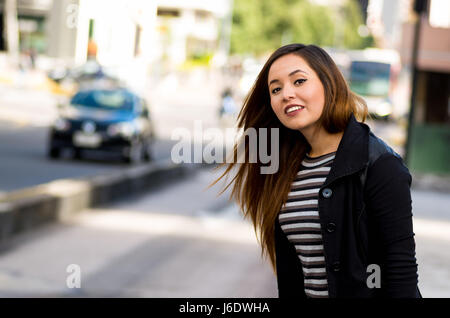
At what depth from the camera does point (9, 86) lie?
4266 cm

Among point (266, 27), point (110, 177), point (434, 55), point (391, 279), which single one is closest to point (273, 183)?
point (391, 279)

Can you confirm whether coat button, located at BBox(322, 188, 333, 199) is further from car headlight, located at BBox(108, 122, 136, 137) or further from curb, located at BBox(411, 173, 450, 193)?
car headlight, located at BBox(108, 122, 136, 137)

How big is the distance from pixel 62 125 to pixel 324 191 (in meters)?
15.5

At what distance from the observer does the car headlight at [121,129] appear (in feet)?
57.9

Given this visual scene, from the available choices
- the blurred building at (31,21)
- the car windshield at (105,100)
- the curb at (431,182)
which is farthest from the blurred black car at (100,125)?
the blurred building at (31,21)

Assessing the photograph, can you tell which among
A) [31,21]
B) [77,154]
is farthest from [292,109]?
[31,21]

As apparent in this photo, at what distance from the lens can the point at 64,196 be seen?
35.0 ft

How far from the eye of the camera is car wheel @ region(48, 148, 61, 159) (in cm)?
1777

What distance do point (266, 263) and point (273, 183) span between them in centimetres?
586

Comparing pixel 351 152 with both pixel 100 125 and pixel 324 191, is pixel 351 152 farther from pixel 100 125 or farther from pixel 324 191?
pixel 100 125

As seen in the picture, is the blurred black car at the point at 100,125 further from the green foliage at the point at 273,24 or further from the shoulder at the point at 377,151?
the green foliage at the point at 273,24

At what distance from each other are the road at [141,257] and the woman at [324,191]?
3.99 m

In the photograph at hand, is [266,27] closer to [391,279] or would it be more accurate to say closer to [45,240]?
[45,240]

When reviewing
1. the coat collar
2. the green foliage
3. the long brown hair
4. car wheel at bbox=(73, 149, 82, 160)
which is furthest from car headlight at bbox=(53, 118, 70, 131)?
the green foliage
